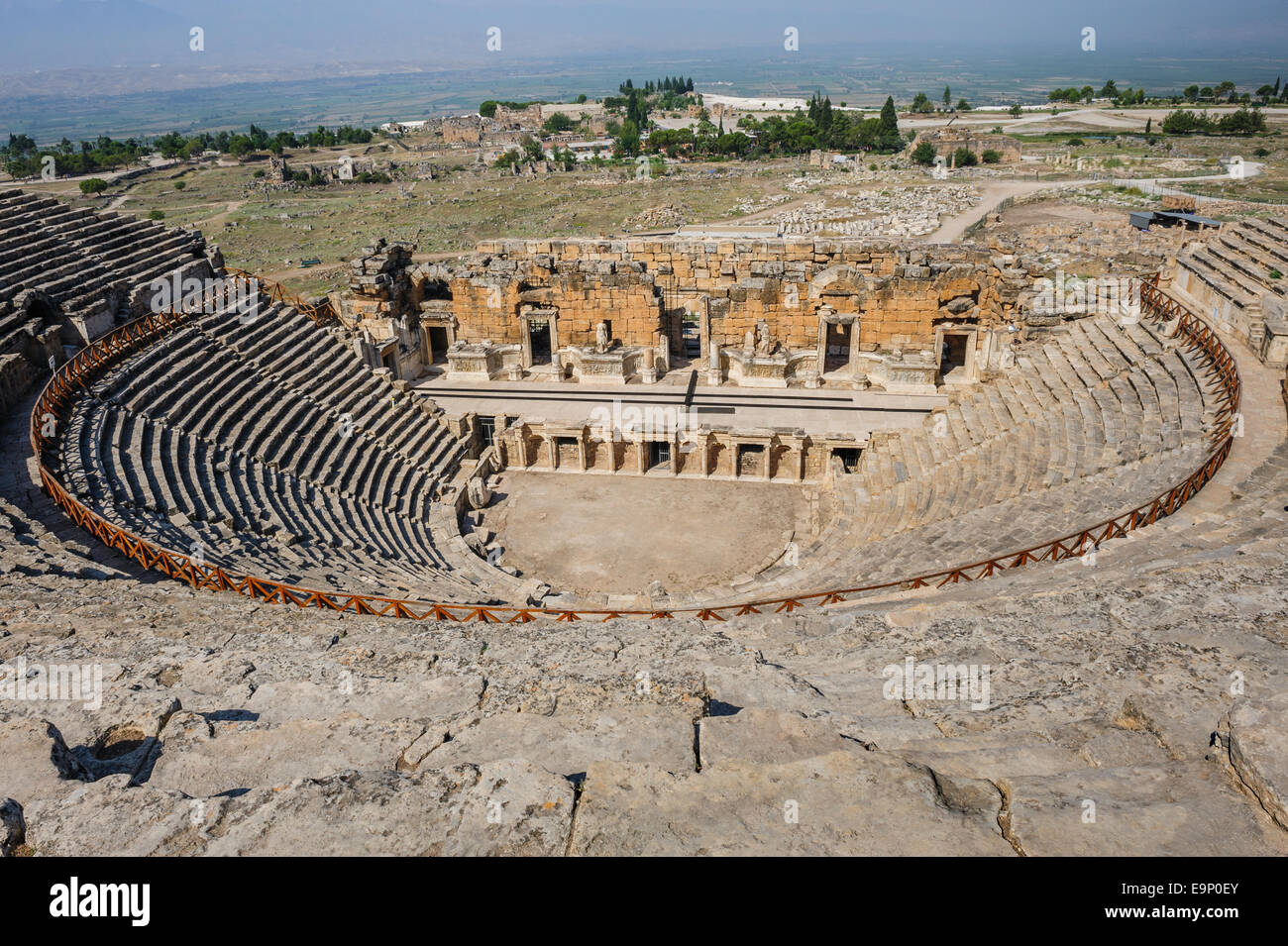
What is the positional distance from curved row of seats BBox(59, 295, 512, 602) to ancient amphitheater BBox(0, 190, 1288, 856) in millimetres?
123

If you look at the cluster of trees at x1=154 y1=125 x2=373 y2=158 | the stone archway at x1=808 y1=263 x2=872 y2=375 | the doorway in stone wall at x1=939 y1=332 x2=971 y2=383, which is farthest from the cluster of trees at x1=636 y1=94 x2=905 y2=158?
the stone archway at x1=808 y1=263 x2=872 y2=375

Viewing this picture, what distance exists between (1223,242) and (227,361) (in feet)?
95.8

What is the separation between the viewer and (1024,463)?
57.0ft

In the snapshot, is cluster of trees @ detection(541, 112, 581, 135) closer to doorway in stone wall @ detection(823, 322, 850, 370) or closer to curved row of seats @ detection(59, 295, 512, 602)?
doorway in stone wall @ detection(823, 322, 850, 370)

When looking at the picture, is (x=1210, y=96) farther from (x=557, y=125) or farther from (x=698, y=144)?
(x=557, y=125)

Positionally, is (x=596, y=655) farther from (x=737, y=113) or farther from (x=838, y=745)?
(x=737, y=113)

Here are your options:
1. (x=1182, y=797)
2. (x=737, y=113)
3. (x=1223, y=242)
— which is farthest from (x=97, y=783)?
(x=737, y=113)

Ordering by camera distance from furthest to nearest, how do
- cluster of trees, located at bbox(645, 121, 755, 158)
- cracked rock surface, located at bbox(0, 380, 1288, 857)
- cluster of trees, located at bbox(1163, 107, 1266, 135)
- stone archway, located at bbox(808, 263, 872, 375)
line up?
1. cluster of trees, located at bbox(645, 121, 755, 158)
2. cluster of trees, located at bbox(1163, 107, 1266, 135)
3. stone archway, located at bbox(808, 263, 872, 375)
4. cracked rock surface, located at bbox(0, 380, 1288, 857)

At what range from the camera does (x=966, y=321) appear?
84.7ft

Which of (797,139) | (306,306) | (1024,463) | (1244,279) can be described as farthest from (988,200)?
(306,306)

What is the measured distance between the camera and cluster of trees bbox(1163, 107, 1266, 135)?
88.5 meters

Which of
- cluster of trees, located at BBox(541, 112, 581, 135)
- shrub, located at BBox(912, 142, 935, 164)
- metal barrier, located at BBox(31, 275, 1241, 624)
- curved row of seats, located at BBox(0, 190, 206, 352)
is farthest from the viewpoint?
cluster of trees, located at BBox(541, 112, 581, 135)

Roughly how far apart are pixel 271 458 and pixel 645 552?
932 centimetres

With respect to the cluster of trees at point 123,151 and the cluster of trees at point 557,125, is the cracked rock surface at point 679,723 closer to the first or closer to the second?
the cluster of trees at point 123,151
